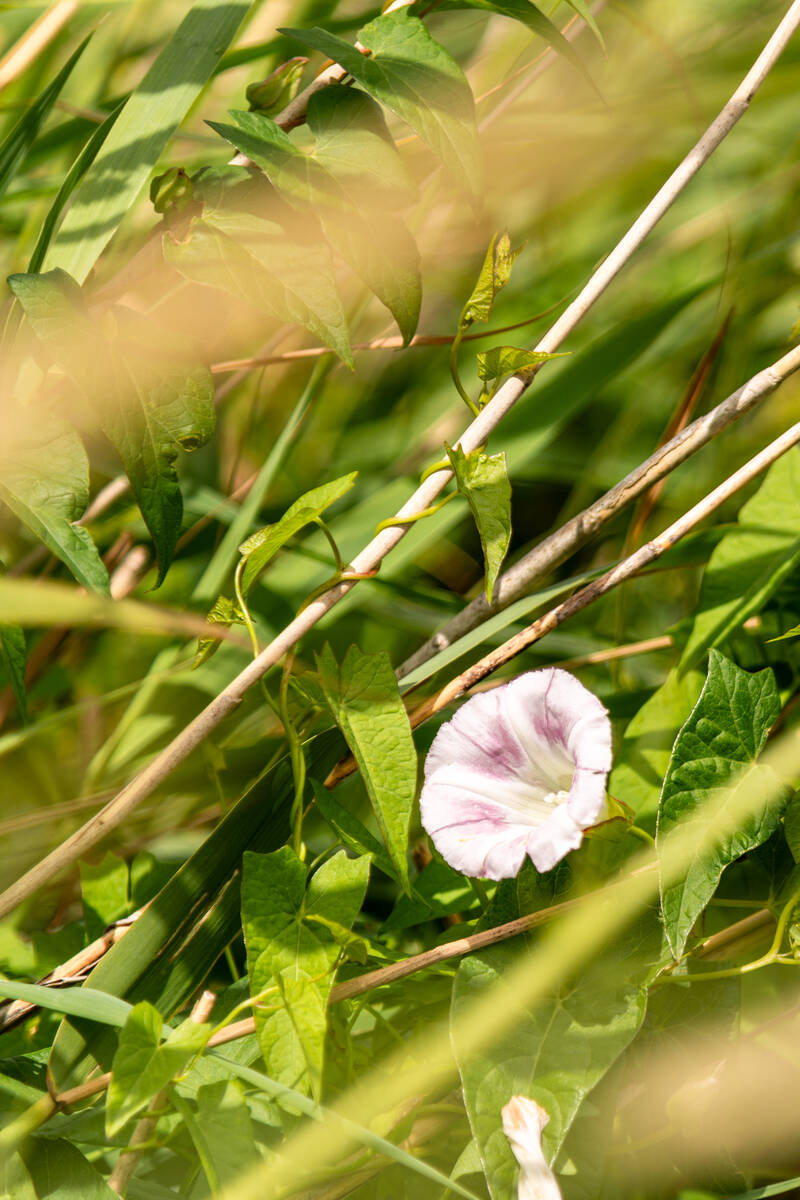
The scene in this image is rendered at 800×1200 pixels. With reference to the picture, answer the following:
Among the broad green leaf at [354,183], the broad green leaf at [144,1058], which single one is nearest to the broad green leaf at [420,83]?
the broad green leaf at [354,183]

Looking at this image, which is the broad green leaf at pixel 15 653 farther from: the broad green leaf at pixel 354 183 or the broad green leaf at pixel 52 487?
the broad green leaf at pixel 354 183

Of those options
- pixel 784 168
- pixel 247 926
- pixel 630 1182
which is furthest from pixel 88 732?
pixel 784 168

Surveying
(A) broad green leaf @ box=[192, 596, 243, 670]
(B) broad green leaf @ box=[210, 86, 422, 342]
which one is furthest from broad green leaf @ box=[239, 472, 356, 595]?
(B) broad green leaf @ box=[210, 86, 422, 342]

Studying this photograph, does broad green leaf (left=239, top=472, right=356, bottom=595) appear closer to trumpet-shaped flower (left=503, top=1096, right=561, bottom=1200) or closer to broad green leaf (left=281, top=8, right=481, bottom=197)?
broad green leaf (left=281, top=8, right=481, bottom=197)

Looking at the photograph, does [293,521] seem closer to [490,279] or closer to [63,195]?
[490,279]

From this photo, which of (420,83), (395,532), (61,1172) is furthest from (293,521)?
(61,1172)

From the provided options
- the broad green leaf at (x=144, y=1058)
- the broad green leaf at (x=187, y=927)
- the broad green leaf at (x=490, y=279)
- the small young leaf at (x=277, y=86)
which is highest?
the small young leaf at (x=277, y=86)
